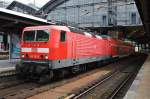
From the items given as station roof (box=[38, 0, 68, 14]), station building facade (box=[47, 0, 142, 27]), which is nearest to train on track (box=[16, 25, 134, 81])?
station building facade (box=[47, 0, 142, 27])

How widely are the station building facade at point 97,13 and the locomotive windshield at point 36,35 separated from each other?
129ft

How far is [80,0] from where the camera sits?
225 feet

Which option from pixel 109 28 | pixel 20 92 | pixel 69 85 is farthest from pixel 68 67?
pixel 109 28

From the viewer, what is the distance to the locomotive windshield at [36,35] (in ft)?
49.3

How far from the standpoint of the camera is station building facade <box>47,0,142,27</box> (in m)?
59.6

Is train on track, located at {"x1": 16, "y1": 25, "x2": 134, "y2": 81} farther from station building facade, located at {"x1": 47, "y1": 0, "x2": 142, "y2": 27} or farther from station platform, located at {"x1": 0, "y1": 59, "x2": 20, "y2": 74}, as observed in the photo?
station building facade, located at {"x1": 47, "y1": 0, "x2": 142, "y2": 27}

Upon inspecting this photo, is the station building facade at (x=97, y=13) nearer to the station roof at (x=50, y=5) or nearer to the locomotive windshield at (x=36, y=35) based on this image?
the station roof at (x=50, y=5)

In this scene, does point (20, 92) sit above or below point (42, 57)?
below

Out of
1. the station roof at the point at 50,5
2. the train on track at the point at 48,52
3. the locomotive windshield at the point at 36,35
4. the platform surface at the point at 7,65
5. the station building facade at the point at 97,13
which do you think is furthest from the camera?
the station roof at the point at 50,5

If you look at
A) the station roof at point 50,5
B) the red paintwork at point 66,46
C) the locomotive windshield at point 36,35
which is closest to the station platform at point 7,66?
the locomotive windshield at point 36,35

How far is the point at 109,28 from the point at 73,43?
38.3 metres

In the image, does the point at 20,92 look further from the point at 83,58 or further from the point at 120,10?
the point at 120,10

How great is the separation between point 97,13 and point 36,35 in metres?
51.3

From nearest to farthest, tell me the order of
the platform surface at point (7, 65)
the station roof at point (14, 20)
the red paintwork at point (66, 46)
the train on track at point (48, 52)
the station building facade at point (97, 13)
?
1. the train on track at point (48, 52)
2. the red paintwork at point (66, 46)
3. the platform surface at point (7, 65)
4. the station roof at point (14, 20)
5. the station building facade at point (97, 13)
